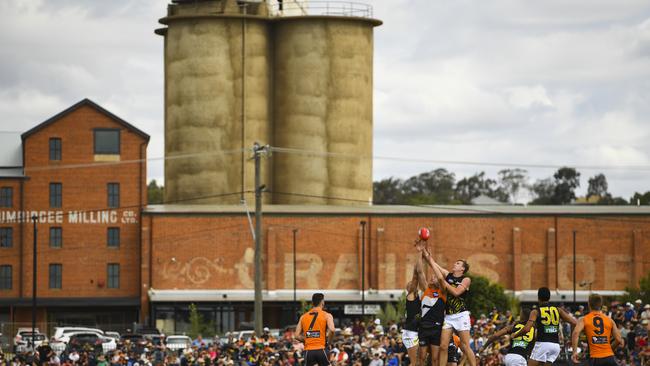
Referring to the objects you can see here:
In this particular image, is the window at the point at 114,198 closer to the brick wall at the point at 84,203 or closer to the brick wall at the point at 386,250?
the brick wall at the point at 84,203

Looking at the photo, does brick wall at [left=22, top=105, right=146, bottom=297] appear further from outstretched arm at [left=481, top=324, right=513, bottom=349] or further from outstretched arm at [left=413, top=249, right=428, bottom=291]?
outstretched arm at [left=413, top=249, right=428, bottom=291]

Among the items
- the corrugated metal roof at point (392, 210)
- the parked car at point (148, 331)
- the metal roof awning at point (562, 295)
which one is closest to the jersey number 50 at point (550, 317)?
the parked car at point (148, 331)

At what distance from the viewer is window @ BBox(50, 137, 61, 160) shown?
282ft

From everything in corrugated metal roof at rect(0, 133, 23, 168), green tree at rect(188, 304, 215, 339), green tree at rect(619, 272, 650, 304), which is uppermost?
corrugated metal roof at rect(0, 133, 23, 168)

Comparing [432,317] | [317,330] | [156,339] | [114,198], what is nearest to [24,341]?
[156,339]

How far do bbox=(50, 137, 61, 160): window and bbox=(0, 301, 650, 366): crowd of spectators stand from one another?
28908 mm

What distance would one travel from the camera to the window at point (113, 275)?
87.9 m

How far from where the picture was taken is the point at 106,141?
284 ft

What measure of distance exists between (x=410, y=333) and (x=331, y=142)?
6944 cm

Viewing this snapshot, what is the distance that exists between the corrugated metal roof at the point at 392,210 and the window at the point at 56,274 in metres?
6.64

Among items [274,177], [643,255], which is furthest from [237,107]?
[643,255]

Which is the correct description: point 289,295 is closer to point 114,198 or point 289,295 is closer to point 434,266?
point 114,198

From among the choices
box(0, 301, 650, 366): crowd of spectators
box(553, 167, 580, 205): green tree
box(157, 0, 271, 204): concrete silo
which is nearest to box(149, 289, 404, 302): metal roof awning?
box(157, 0, 271, 204): concrete silo

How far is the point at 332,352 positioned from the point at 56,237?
47892 mm
